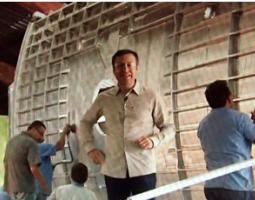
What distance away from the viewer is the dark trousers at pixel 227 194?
2176mm

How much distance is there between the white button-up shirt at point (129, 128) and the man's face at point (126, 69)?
43 millimetres

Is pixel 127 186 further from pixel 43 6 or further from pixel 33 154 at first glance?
pixel 43 6

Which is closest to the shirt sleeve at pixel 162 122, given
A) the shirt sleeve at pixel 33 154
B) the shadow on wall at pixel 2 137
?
the shirt sleeve at pixel 33 154

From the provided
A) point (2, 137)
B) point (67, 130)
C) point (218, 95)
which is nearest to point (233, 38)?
point (218, 95)

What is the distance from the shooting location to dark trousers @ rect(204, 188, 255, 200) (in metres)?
2.18

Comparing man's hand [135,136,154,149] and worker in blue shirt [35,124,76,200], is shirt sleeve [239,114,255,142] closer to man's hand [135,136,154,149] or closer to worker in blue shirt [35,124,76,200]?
man's hand [135,136,154,149]

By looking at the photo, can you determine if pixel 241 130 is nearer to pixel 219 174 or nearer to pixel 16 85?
pixel 219 174

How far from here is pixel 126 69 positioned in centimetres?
232

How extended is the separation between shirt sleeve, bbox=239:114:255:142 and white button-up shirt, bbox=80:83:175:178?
291mm

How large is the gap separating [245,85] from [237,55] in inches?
6.6

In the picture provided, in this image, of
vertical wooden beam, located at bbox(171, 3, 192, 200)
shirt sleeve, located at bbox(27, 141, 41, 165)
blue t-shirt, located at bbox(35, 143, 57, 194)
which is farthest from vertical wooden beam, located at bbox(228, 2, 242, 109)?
blue t-shirt, located at bbox(35, 143, 57, 194)

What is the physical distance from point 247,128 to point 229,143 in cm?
10

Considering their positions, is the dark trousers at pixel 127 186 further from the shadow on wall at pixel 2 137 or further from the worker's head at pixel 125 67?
the shadow on wall at pixel 2 137

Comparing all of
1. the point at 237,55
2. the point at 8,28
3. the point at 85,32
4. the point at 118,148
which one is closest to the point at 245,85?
the point at 237,55
